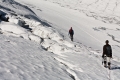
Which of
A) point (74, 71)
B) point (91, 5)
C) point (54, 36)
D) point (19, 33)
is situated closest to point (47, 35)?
point (54, 36)

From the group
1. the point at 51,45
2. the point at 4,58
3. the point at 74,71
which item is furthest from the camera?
the point at 51,45

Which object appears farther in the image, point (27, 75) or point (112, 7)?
point (112, 7)

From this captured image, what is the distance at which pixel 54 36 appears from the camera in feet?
71.7

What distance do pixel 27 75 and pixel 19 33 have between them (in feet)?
35.2

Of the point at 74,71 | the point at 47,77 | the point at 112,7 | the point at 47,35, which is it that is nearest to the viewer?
the point at 47,77

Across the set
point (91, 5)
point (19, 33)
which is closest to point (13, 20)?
point (19, 33)

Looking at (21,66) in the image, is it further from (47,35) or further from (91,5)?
(91,5)

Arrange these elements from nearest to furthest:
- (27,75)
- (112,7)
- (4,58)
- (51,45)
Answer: (27,75) < (4,58) < (51,45) < (112,7)

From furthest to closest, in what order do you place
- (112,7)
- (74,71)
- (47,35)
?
1. (112,7)
2. (47,35)
3. (74,71)

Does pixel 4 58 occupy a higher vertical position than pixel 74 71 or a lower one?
higher

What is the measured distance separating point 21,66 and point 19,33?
9.76m

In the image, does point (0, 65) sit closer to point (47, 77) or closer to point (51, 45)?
point (47, 77)

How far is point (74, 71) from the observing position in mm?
11086

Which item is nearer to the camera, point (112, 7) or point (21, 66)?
point (21, 66)
